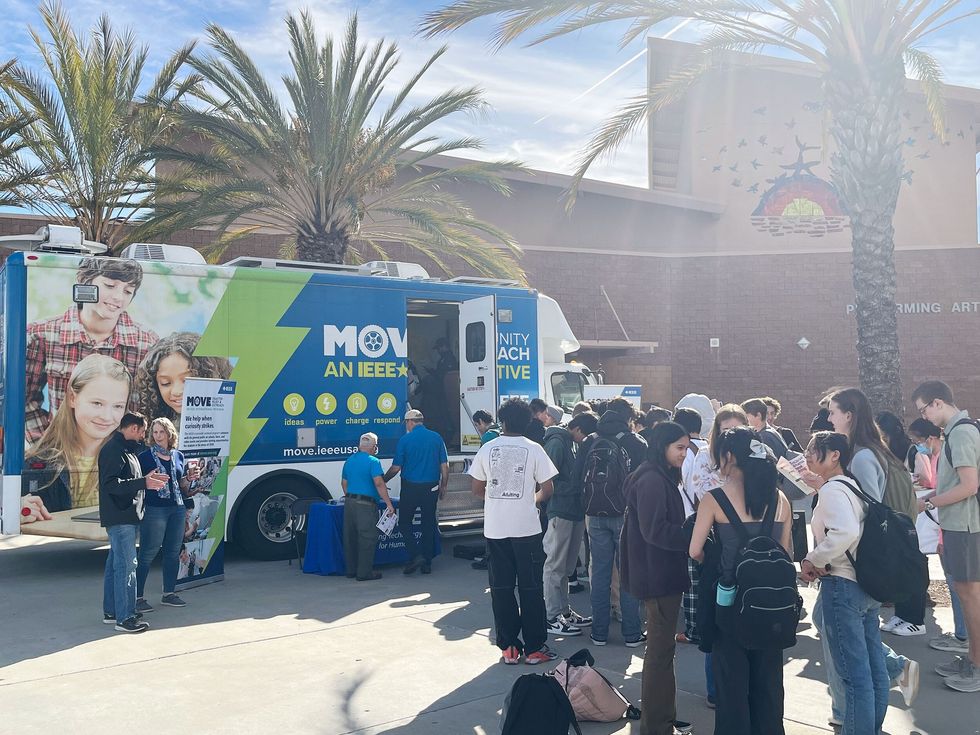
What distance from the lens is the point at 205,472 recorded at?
9.34 metres

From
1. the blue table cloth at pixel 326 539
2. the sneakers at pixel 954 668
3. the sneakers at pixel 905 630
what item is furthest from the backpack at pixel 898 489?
the blue table cloth at pixel 326 539

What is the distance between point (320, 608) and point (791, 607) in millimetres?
5077

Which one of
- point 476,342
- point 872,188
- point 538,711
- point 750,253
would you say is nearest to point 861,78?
point 872,188

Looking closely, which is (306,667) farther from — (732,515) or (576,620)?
(732,515)

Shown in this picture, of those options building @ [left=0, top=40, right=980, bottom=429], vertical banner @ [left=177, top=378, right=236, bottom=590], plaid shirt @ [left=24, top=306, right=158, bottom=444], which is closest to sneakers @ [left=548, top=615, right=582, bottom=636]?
vertical banner @ [left=177, top=378, right=236, bottom=590]

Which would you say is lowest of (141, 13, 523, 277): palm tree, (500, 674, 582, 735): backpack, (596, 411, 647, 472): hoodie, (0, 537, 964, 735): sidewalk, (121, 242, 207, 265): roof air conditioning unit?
(0, 537, 964, 735): sidewalk

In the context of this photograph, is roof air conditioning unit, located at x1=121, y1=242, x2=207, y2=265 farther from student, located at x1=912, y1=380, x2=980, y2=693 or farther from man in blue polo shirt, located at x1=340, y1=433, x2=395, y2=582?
student, located at x1=912, y1=380, x2=980, y2=693

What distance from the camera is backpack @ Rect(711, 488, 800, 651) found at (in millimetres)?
4477

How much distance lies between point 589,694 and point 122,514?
4.12m

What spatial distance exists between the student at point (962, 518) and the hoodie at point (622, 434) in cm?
213

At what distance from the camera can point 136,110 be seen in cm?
1593

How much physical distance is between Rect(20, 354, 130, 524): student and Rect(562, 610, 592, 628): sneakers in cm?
A: 490

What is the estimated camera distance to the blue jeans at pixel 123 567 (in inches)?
300

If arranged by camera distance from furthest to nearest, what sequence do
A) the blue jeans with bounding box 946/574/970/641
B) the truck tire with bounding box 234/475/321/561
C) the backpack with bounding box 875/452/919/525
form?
the truck tire with bounding box 234/475/321/561 < the blue jeans with bounding box 946/574/970/641 < the backpack with bounding box 875/452/919/525
